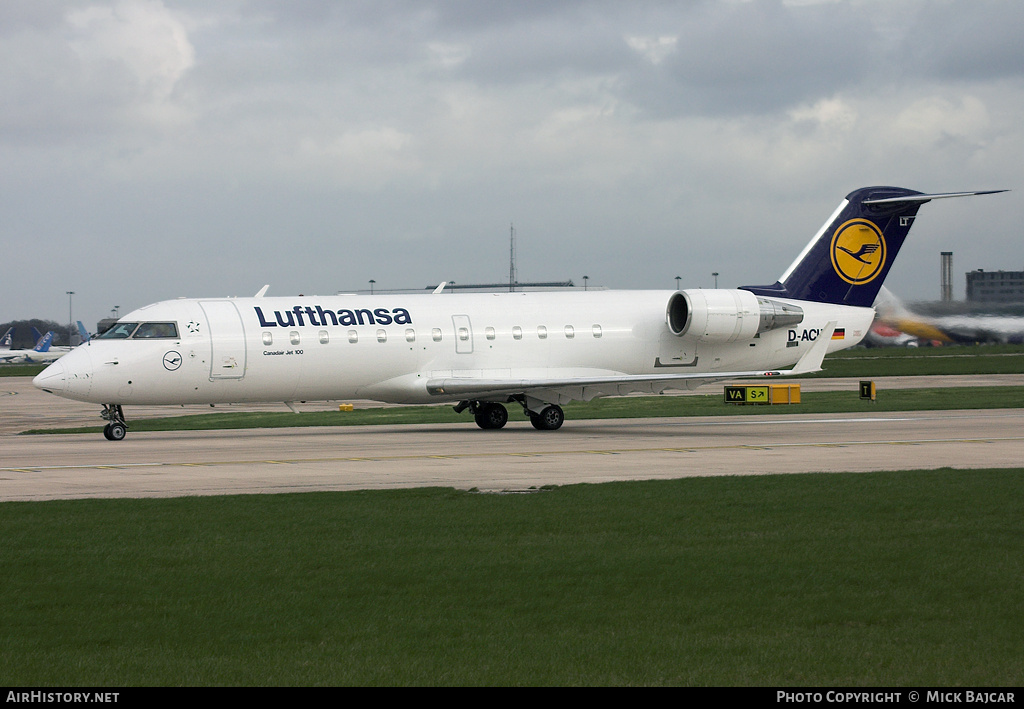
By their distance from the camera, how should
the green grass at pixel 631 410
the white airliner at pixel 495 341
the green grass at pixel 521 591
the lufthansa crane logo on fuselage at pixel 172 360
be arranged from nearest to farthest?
the green grass at pixel 521 591 → the lufthansa crane logo on fuselage at pixel 172 360 → the white airliner at pixel 495 341 → the green grass at pixel 631 410

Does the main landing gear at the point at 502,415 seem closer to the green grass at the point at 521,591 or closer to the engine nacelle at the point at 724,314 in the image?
the engine nacelle at the point at 724,314

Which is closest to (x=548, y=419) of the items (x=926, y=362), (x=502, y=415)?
(x=502, y=415)

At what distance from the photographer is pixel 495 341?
32250 mm

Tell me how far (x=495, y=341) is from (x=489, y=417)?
8.20 feet

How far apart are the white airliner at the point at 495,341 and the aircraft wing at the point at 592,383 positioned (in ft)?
0.18

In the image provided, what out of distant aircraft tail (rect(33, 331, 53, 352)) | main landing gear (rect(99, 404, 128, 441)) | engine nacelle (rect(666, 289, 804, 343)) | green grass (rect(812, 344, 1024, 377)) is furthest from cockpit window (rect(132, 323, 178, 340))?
distant aircraft tail (rect(33, 331, 53, 352))

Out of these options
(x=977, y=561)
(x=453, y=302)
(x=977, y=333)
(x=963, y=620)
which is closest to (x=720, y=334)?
(x=453, y=302)

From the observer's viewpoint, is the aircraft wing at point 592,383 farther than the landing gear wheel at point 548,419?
No

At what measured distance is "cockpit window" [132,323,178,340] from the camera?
29.2 metres

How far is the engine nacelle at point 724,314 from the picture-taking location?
33.1 m

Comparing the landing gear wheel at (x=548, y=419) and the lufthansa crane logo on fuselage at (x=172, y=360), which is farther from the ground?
the lufthansa crane logo on fuselage at (x=172, y=360)

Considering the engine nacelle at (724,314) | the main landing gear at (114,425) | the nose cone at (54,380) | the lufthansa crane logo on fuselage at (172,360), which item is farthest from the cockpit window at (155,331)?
the engine nacelle at (724,314)

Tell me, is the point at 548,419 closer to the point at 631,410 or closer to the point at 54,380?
the point at 631,410

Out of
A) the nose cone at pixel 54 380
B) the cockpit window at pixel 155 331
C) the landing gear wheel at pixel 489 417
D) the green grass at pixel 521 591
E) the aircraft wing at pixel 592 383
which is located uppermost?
the cockpit window at pixel 155 331
